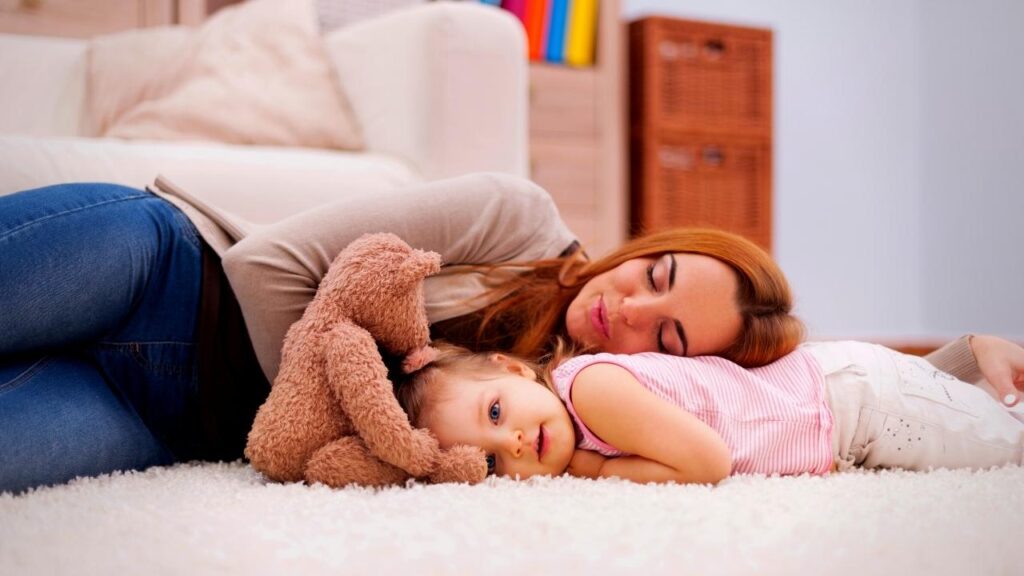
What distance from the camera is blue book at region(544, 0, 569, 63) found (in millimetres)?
2754

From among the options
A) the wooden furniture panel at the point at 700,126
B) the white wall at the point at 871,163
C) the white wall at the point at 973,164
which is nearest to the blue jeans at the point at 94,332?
the wooden furniture panel at the point at 700,126

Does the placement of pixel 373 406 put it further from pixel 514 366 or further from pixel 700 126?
pixel 700 126

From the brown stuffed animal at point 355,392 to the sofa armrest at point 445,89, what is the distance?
2.70ft

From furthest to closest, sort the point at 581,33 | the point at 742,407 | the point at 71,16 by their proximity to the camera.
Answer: the point at 581,33 → the point at 71,16 → the point at 742,407

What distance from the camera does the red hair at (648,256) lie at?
1039 mm

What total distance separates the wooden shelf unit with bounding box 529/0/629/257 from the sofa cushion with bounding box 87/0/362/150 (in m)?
0.94

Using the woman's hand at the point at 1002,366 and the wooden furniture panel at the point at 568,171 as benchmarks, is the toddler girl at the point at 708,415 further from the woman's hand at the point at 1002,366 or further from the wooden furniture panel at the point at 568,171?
the wooden furniture panel at the point at 568,171

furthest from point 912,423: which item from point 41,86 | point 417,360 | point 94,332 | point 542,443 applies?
point 41,86

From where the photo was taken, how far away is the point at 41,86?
1.76 metres

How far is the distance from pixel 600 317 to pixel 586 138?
6.00 ft

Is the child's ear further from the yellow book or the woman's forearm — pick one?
the yellow book

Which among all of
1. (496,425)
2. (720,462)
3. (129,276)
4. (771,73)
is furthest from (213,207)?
(771,73)

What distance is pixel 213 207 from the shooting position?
3.72ft

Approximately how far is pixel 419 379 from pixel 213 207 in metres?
0.38
